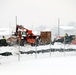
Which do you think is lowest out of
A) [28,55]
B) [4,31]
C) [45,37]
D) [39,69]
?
[39,69]

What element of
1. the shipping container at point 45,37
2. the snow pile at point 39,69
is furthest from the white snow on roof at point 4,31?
the snow pile at point 39,69

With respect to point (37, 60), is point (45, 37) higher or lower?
higher

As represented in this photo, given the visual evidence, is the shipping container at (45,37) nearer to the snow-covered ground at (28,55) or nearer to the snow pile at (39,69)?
the snow-covered ground at (28,55)

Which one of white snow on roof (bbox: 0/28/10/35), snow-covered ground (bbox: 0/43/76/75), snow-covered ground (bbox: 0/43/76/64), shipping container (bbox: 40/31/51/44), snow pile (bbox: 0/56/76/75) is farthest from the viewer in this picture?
white snow on roof (bbox: 0/28/10/35)

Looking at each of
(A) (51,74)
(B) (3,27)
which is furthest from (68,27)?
(A) (51,74)

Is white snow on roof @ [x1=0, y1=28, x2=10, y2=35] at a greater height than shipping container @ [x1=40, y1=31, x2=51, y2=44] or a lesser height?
greater

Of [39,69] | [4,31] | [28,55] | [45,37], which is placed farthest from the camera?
[4,31]

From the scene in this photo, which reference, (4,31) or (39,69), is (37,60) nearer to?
(39,69)

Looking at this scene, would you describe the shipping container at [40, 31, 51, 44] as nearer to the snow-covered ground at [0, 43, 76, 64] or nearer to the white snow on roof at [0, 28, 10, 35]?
the snow-covered ground at [0, 43, 76, 64]

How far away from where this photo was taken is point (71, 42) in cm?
1028

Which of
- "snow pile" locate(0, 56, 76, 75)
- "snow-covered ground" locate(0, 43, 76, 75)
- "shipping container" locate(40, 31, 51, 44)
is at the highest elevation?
"shipping container" locate(40, 31, 51, 44)

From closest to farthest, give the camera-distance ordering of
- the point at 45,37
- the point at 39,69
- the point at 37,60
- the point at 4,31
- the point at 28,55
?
the point at 39,69 → the point at 37,60 → the point at 28,55 → the point at 45,37 → the point at 4,31

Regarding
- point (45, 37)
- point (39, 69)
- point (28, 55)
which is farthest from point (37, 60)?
point (39, 69)

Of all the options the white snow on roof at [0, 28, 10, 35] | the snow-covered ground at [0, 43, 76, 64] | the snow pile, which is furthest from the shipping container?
the white snow on roof at [0, 28, 10, 35]
